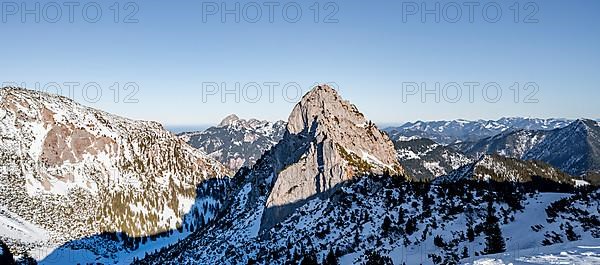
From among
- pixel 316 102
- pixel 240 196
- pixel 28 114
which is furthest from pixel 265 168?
pixel 28 114

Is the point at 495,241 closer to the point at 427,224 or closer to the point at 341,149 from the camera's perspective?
the point at 427,224

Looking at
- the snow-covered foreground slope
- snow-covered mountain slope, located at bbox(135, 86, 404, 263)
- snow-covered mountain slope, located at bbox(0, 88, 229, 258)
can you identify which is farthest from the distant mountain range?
snow-covered mountain slope, located at bbox(0, 88, 229, 258)

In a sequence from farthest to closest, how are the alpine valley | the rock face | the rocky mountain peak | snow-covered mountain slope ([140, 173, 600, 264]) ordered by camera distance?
1. the rocky mountain peak
2. the rock face
3. the alpine valley
4. snow-covered mountain slope ([140, 173, 600, 264])

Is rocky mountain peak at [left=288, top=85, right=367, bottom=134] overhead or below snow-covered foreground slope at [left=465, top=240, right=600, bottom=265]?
overhead

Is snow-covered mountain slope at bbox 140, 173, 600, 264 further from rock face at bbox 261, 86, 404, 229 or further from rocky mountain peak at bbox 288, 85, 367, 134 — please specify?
rocky mountain peak at bbox 288, 85, 367, 134

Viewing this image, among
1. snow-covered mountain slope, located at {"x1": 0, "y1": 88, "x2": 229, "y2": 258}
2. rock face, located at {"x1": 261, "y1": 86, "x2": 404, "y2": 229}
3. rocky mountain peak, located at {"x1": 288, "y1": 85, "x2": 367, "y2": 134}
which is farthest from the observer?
snow-covered mountain slope, located at {"x1": 0, "y1": 88, "x2": 229, "y2": 258}

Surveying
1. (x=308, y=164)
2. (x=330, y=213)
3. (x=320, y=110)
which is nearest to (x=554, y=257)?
(x=330, y=213)

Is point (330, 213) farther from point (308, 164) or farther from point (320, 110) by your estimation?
point (320, 110)
